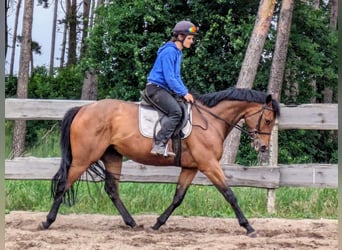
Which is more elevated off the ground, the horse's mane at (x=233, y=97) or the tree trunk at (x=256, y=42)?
the tree trunk at (x=256, y=42)

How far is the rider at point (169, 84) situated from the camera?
621cm

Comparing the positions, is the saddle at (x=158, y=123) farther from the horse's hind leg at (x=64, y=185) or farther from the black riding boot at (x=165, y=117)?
the horse's hind leg at (x=64, y=185)

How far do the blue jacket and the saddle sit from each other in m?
0.23

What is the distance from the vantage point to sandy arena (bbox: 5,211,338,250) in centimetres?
555

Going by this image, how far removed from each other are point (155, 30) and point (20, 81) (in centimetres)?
Answer: 476

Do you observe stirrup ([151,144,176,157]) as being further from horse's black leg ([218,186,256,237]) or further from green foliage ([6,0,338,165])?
green foliage ([6,0,338,165])

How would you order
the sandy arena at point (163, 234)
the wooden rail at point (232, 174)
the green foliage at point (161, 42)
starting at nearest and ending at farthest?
1. the sandy arena at point (163, 234)
2. the wooden rail at point (232, 174)
3. the green foliage at point (161, 42)

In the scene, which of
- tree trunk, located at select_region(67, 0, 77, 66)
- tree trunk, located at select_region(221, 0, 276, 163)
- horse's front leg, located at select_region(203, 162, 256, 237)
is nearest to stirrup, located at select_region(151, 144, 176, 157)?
horse's front leg, located at select_region(203, 162, 256, 237)

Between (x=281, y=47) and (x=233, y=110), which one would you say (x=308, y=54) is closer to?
(x=281, y=47)

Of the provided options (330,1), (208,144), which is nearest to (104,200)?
(208,144)

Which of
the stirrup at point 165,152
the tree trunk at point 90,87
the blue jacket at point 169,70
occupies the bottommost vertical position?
the stirrup at point 165,152

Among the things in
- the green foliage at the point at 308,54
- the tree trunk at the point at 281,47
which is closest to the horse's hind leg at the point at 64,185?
the tree trunk at the point at 281,47

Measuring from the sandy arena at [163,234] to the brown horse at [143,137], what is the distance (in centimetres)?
31

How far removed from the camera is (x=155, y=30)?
46.1ft
